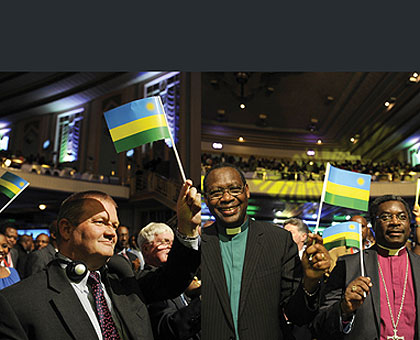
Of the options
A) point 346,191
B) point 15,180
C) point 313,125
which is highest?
point 313,125

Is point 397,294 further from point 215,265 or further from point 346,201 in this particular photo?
point 215,265

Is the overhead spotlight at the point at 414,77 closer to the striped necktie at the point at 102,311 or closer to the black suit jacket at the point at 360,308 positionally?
the black suit jacket at the point at 360,308

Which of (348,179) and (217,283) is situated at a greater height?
(348,179)

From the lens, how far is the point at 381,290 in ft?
7.48

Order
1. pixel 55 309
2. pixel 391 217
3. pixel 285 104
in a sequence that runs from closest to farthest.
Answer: pixel 55 309
pixel 391 217
pixel 285 104

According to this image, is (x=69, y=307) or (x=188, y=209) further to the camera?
(x=188, y=209)

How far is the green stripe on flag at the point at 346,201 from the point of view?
2.83 m

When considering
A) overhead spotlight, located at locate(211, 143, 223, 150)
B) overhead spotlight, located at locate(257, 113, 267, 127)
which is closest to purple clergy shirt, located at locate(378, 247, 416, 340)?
overhead spotlight, located at locate(257, 113, 267, 127)

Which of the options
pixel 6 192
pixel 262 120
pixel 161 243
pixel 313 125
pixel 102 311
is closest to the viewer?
pixel 102 311

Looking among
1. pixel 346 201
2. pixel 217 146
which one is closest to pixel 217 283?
pixel 346 201

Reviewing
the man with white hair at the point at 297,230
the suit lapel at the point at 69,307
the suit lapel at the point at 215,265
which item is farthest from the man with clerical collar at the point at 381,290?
the suit lapel at the point at 69,307

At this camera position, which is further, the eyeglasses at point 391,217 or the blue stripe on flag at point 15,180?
the blue stripe on flag at point 15,180

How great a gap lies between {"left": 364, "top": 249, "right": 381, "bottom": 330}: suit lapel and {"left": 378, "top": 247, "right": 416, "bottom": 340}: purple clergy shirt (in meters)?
0.05

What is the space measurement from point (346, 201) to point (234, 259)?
3.76 feet
